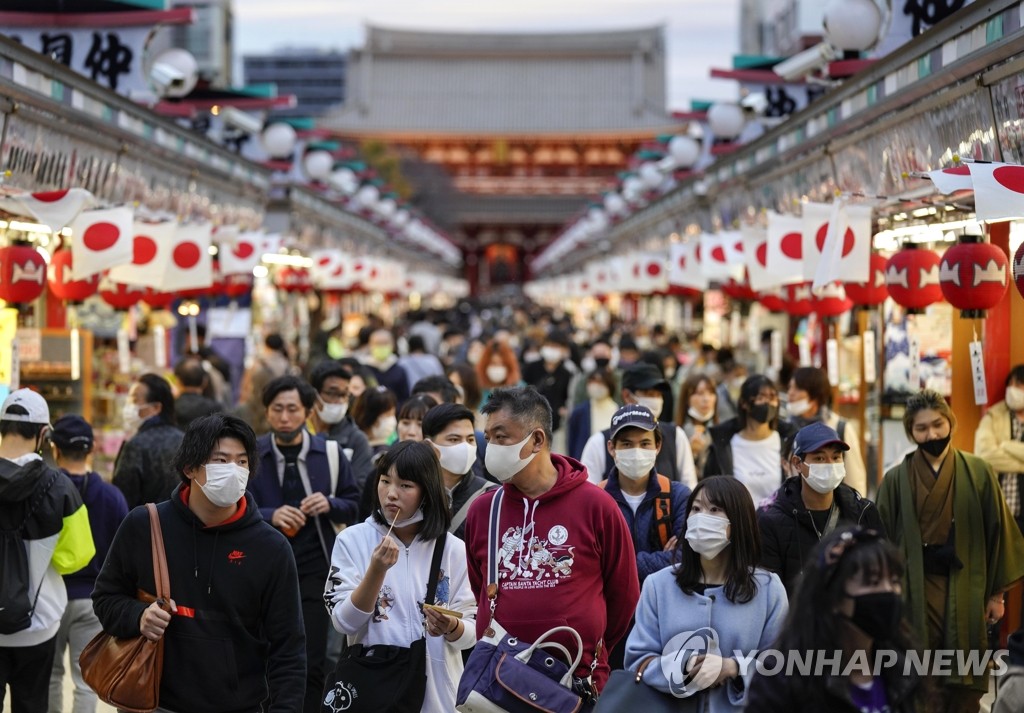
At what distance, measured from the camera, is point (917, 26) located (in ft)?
35.2

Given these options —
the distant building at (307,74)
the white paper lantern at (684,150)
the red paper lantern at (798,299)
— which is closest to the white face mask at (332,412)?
the red paper lantern at (798,299)

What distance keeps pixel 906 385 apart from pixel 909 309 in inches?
81.3

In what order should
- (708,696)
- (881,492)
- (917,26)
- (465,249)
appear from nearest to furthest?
(708,696) → (881,492) → (917,26) → (465,249)

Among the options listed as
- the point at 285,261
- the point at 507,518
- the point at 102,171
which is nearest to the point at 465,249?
the point at 285,261

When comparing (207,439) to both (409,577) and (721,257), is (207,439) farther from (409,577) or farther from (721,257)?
(721,257)

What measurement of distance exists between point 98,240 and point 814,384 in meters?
5.03

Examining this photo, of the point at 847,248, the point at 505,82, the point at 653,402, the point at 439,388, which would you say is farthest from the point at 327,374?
the point at 505,82

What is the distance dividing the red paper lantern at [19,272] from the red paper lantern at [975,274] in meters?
5.58

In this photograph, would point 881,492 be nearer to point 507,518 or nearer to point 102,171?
point 507,518

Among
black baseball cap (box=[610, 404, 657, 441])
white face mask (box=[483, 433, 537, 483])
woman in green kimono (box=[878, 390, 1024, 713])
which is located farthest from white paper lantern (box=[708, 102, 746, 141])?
white face mask (box=[483, 433, 537, 483])

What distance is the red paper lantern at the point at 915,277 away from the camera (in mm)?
8969

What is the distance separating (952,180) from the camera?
637 centimetres

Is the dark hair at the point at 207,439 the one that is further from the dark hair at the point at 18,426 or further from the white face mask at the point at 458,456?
the dark hair at the point at 18,426

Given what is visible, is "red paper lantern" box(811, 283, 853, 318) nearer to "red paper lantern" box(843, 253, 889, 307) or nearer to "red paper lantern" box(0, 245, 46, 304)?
"red paper lantern" box(843, 253, 889, 307)
